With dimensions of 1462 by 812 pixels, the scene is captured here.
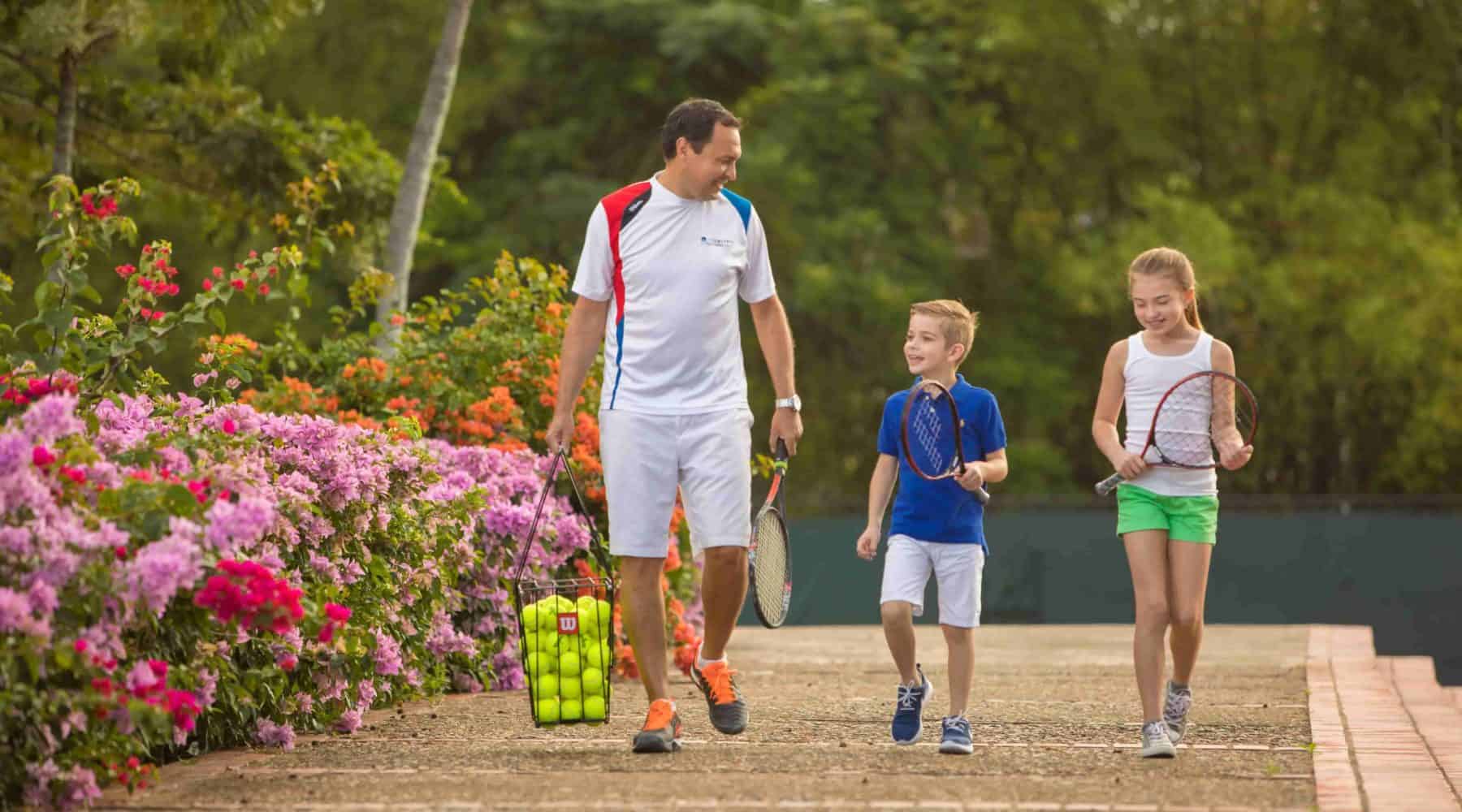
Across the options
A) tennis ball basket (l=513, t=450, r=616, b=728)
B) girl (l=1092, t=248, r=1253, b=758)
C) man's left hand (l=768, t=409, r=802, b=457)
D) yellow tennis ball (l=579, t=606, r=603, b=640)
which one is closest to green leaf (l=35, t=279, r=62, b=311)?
tennis ball basket (l=513, t=450, r=616, b=728)

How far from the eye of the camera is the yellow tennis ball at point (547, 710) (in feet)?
22.8

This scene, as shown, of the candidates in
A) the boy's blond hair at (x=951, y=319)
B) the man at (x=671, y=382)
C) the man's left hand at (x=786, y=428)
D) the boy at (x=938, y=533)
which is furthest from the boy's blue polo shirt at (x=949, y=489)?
the man at (x=671, y=382)

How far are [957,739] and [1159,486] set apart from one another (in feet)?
3.34

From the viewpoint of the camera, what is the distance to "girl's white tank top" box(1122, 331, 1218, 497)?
6.61 meters

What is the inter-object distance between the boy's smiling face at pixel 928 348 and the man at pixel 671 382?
606mm

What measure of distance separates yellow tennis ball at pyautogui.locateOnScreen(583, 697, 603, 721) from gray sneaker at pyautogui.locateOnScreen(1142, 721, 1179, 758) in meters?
1.79

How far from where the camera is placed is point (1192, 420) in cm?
663

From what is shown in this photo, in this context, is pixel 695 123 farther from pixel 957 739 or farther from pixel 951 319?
pixel 957 739

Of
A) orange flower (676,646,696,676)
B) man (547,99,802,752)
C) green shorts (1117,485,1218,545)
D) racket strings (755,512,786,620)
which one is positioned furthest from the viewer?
orange flower (676,646,696,676)

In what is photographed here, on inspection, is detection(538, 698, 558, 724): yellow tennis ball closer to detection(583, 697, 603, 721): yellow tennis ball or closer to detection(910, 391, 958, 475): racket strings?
detection(583, 697, 603, 721): yellow tennis ball

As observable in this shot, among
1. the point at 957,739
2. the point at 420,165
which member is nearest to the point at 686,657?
the point at 957,739

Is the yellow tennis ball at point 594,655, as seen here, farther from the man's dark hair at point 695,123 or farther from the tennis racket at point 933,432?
the man's dark hair at point 695,123

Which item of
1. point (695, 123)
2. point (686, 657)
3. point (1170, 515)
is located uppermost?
point (695, 123)

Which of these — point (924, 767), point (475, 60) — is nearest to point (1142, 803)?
point (924, 767)
